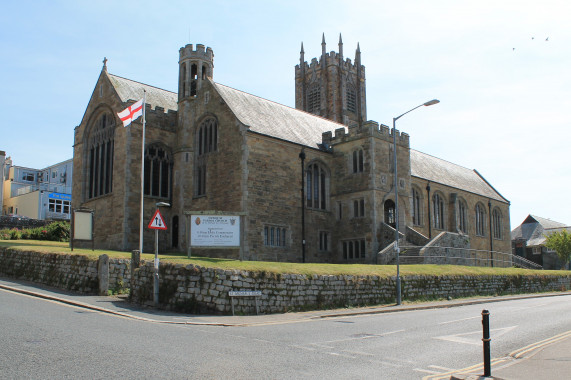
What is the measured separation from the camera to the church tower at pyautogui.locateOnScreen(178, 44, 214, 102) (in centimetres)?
3697

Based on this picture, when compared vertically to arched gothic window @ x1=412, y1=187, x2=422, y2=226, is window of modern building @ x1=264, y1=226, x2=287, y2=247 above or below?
below

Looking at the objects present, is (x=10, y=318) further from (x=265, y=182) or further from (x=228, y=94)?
(x=228, y=94)

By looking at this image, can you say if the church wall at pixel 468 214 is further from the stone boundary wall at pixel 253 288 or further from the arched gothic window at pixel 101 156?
the arched gothic window at pixel 101 156

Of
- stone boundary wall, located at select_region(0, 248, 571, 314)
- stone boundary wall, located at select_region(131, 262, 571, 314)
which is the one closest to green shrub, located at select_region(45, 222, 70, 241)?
stone boundary wall, located at select_region(0, 248, 571, 314)

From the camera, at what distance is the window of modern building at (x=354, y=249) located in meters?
35.2

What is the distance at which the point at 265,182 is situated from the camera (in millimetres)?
32500

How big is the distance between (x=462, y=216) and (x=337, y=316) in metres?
35.5

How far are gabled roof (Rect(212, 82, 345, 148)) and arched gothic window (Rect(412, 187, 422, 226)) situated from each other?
9.56 metres

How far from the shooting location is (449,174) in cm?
5319

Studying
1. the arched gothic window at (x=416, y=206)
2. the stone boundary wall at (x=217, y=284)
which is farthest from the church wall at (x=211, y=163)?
the arched gothic window at (x=416, y=206)

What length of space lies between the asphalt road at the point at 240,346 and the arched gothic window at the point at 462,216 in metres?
33.6

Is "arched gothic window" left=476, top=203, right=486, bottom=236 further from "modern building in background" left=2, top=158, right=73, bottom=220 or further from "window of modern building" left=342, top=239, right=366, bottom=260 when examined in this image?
"modern building in background" left=2, top=158, right=73, bottom=220

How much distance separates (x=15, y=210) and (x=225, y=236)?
52536mm

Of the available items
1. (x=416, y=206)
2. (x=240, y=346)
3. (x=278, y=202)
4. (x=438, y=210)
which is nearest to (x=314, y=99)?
(x=438, y=210)
